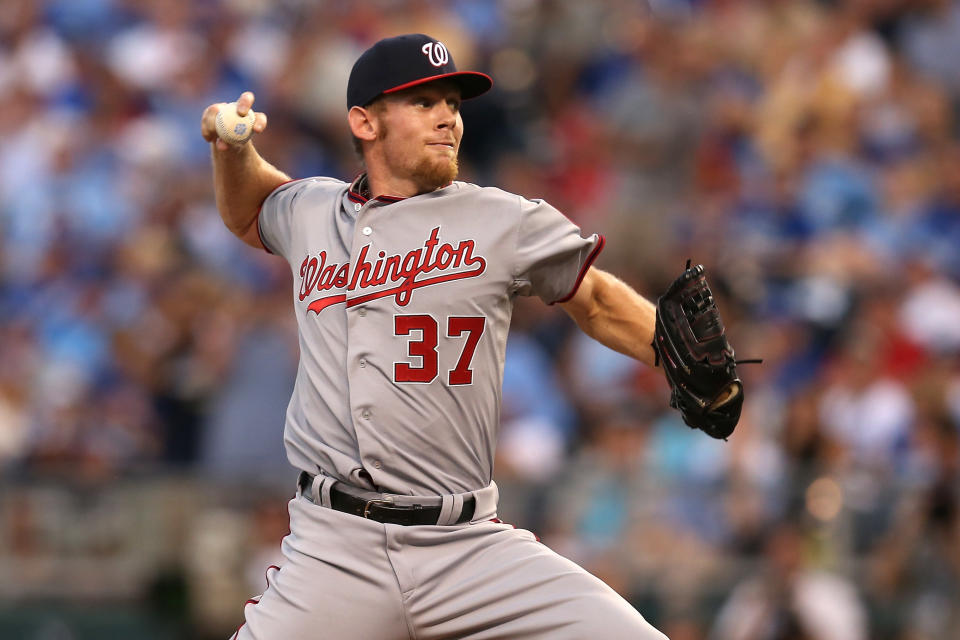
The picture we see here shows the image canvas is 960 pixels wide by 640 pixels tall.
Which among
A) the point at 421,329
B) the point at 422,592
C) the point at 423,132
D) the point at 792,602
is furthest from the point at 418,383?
the point at 792,602

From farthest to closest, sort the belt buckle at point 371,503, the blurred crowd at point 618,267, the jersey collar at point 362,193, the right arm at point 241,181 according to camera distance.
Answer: the blurred crowd at point 618,267
the right arm at point 241,181
the jersey collar at point 362,193
the belt buckle at point 371,503

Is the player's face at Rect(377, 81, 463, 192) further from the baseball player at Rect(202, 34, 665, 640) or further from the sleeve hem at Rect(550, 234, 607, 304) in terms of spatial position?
the sleeve hem at Rect(550, 234, 607, 304)

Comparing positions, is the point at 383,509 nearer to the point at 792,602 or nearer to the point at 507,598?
the point at 507,598

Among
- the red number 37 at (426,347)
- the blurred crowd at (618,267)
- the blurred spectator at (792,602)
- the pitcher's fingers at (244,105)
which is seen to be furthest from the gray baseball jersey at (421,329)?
the blurred crowd at (618,267)

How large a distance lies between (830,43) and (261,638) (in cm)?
678

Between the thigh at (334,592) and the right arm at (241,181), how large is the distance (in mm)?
979

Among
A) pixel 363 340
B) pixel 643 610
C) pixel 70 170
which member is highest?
pixel 70 170

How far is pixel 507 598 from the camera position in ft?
12.5

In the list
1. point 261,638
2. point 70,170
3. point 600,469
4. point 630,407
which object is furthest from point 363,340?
point 70,170

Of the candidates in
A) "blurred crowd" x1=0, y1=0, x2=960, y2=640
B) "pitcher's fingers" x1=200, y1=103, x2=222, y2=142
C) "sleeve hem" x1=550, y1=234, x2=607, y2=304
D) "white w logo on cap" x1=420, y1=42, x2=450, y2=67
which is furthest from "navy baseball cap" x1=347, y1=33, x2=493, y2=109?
"blurred crowd" x1=0, y1=0, x2=960, y2=640

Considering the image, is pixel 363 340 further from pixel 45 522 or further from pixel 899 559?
pixel 45 522

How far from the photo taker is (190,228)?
1009 centimetres

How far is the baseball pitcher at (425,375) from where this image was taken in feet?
12.5

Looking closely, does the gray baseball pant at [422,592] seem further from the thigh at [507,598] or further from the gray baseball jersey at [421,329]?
the gray baseball jersey at [421,329]
